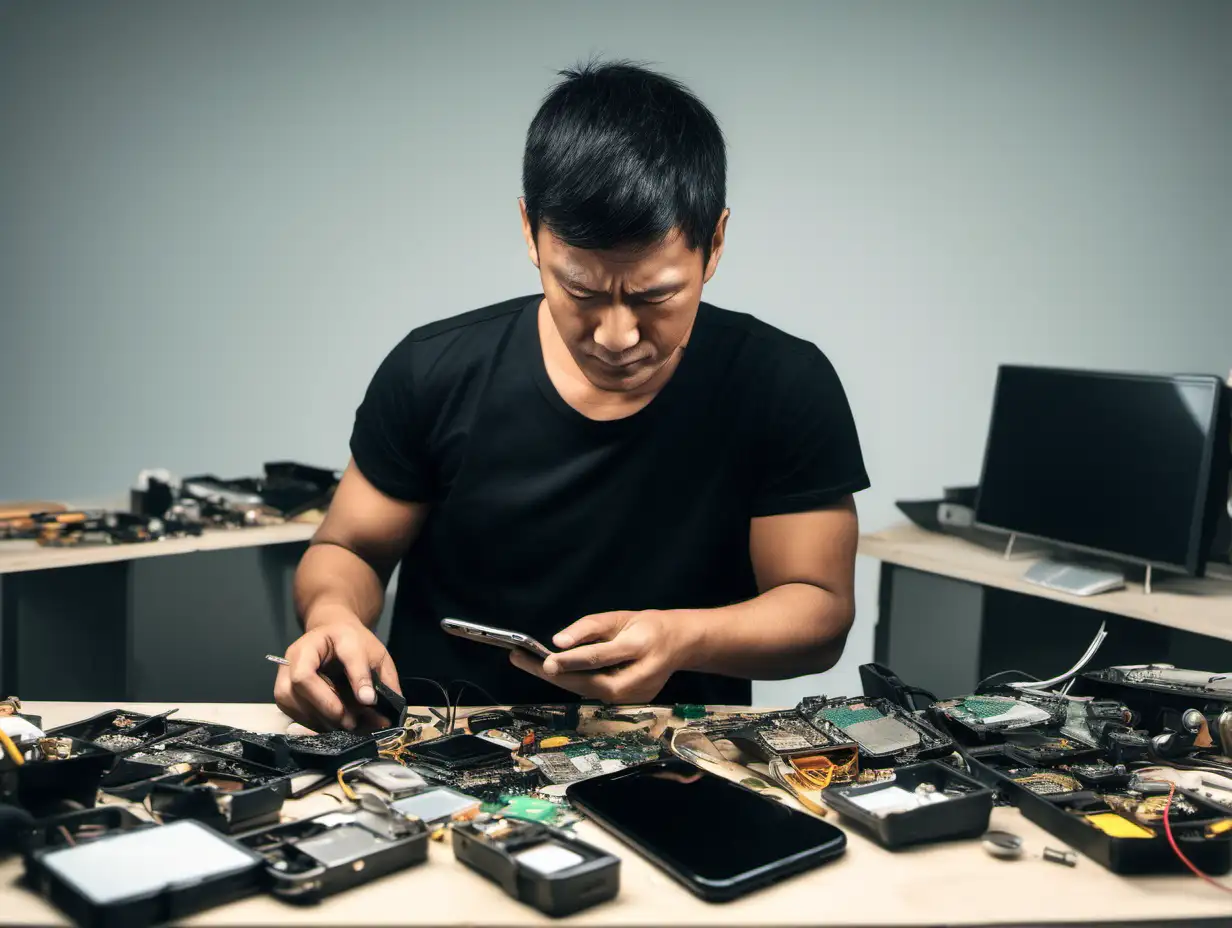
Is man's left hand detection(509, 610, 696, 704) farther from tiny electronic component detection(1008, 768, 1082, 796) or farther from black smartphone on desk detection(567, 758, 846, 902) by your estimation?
tiny electronic component detection(1008, 768, 1082, 796)

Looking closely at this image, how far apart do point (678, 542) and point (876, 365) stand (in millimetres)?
2155

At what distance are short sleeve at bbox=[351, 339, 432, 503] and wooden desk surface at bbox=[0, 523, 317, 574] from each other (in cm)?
108

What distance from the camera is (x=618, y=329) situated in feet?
4.74

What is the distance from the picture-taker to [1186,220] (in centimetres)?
383

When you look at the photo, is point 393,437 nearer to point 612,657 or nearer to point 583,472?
point 583,472

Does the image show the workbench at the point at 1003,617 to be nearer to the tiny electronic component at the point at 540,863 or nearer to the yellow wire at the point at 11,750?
the tiny electronic component at the point at 540,863

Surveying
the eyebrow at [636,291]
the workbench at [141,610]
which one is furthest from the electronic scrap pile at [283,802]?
the workbench at [141,610]

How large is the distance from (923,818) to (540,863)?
1.29ft

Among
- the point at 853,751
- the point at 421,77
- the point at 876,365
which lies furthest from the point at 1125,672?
the point at 421,77

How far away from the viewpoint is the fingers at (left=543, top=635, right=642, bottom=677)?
1.33 metres

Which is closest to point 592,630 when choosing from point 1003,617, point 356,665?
point 356,665

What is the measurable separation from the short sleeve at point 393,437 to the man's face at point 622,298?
1.47 ft

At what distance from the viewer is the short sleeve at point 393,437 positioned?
188 centimetres

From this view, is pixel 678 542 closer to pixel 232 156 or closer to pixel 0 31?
pixel 232 156
